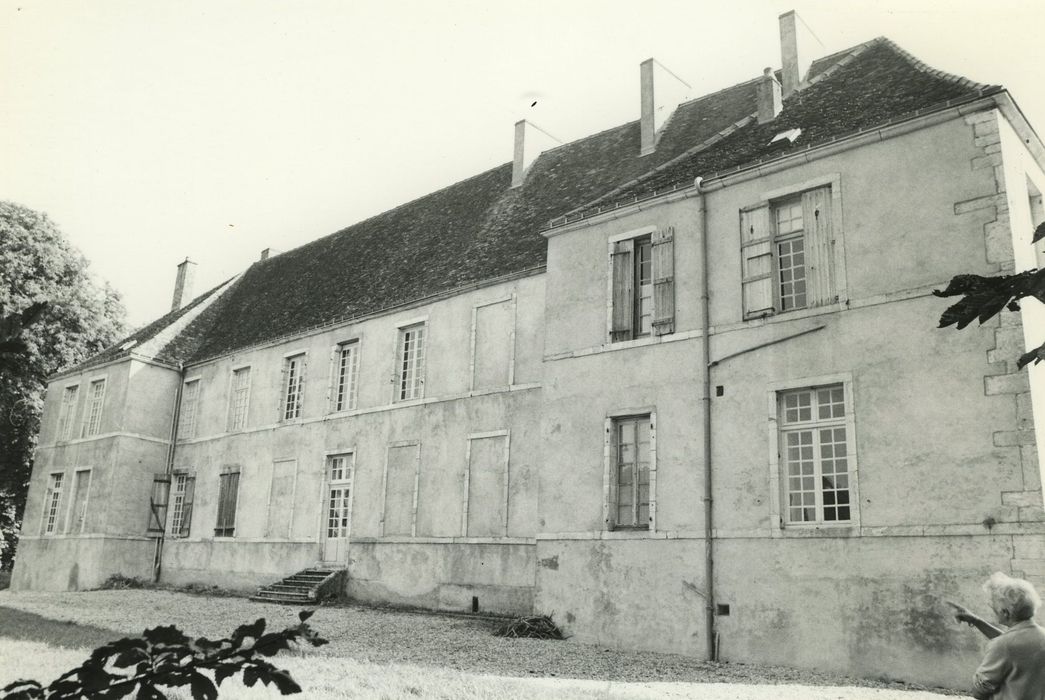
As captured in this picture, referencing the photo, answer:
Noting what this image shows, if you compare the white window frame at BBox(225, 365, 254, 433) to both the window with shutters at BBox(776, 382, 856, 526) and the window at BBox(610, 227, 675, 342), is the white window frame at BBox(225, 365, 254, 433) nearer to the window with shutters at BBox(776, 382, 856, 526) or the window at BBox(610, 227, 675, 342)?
the window at BBox(610, 227, 675, 342)

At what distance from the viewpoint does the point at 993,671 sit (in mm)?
4309

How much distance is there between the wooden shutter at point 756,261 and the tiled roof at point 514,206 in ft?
2.87

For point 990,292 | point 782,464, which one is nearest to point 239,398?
point 782,464

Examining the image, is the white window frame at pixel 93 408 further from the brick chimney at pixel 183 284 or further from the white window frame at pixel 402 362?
the white window frame at pixel 402 362

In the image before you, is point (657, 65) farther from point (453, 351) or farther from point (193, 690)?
point (193, 690)

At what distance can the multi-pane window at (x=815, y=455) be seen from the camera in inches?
426

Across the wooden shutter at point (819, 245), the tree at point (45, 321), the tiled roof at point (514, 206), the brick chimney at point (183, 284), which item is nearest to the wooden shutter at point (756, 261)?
the wooden shutter at point (819, 245)

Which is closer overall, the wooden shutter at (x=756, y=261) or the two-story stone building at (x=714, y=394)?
the two-story stone building at (x=714, y=394)

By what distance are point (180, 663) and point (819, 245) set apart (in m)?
10.7

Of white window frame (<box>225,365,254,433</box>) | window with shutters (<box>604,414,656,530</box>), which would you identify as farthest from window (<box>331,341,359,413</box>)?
window with shutters (<box>604,414,656,530</box>)

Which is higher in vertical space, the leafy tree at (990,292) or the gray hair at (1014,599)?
the leafy tree at (990,292)

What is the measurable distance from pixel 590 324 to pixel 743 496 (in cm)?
392

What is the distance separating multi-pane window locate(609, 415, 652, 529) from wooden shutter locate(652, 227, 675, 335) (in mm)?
1462

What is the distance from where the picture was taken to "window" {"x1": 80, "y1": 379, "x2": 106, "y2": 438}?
86.8 ft
